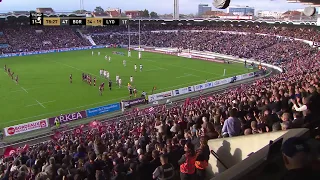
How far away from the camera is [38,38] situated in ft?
241

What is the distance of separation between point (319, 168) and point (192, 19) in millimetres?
79376

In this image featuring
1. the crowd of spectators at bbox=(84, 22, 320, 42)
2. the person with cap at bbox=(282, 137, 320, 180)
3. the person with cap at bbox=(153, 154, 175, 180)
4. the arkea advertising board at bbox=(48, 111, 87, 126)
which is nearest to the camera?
the person with cap at bbox=(282, 137, 320, 180)

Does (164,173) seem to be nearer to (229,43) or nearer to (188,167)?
(188,167)

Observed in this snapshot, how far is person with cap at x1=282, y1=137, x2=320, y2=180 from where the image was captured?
3252 millimetres

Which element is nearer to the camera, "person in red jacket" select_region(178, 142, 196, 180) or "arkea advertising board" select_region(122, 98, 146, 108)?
"person in red jacket" select_region(178, 142, 196, 180)

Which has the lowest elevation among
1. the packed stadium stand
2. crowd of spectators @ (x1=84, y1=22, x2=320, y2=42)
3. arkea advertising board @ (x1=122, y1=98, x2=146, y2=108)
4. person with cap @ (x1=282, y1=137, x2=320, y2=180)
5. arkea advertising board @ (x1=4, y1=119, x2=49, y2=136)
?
arkea advertising board @ (x1=4, y1=119, x2=49, y2=136)

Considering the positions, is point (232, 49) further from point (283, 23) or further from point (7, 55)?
point (7, 55)

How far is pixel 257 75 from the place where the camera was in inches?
1661

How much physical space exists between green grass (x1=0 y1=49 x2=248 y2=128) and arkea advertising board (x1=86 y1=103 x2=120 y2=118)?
2.39m

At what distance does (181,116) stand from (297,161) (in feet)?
36.6

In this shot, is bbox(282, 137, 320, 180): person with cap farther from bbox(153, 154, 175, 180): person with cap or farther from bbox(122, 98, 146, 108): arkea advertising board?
bbox(122, 98, 146, 108): arkea advertising board

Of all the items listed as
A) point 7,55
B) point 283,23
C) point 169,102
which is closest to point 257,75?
point 169,102
